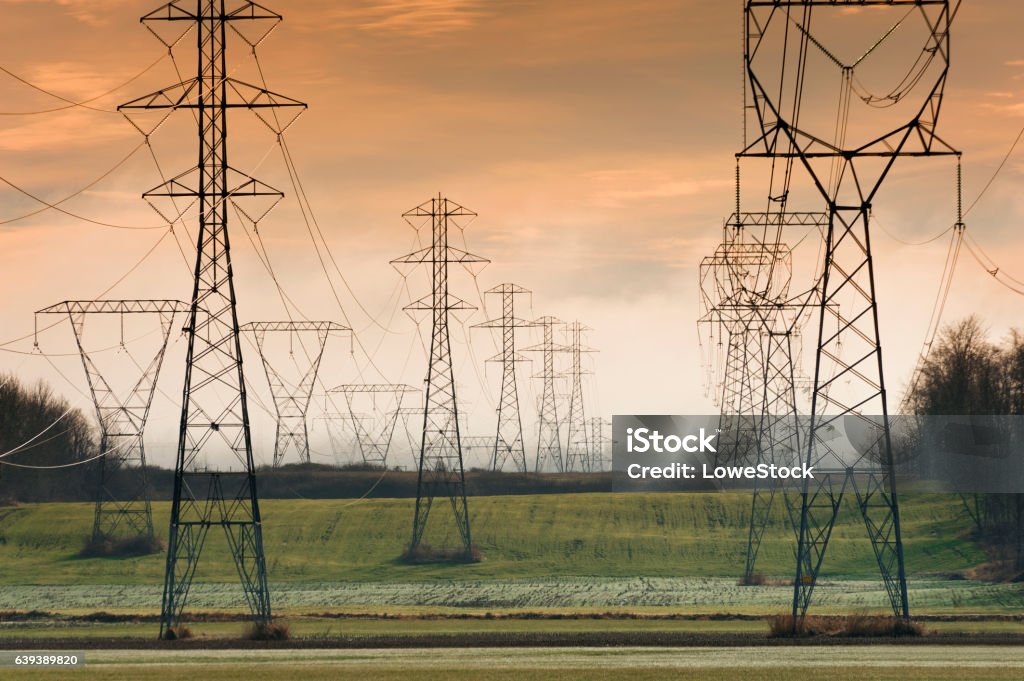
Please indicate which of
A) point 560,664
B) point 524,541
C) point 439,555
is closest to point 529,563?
point 439,555

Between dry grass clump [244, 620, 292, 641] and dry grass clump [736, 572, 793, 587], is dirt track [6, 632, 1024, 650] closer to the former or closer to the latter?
dry grass clump [244, 620, 292, 641]

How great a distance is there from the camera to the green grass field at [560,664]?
42938 mm

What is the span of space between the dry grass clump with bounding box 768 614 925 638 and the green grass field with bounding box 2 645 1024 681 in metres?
3.77

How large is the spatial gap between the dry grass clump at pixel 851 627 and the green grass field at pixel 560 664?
3.77 meters

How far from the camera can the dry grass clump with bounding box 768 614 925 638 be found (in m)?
54.7

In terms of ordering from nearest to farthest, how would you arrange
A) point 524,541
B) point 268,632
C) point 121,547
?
point 268,632
point 121,547
point 524,541

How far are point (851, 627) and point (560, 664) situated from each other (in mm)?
14283

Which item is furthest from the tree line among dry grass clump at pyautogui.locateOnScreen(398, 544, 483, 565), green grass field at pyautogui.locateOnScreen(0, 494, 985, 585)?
dry grass clump at pyautogui.locateOnScreen(398, 544, 483, 565)

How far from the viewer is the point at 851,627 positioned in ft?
181

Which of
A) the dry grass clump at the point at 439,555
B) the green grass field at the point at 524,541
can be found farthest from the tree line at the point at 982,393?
the dry grass clump at the point at 439,555

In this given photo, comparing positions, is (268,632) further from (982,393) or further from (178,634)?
(982,393)

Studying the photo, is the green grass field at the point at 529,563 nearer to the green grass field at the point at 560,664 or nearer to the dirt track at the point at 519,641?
the dirt track at the point at 519,641

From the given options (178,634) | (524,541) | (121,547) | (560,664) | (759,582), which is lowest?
(560,664)

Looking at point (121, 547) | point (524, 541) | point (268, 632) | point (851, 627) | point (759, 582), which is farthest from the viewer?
point (524, 541)
